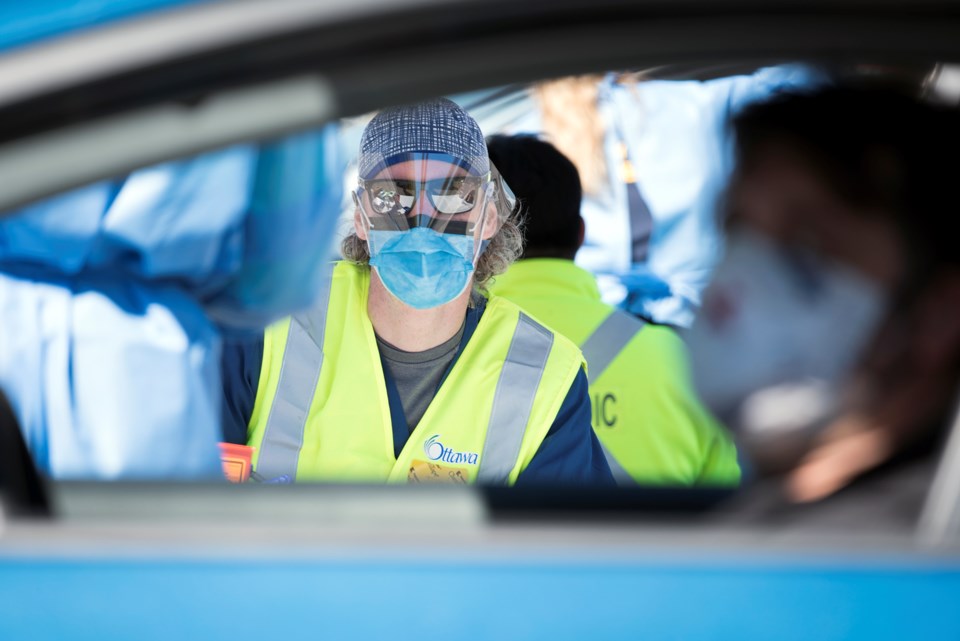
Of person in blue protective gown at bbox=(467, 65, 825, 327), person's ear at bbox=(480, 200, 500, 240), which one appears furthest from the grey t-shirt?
person in blue protective gown at bbox=(467, 65, 825, 327)

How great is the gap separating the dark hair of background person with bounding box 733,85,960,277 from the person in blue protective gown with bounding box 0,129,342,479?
662 mm

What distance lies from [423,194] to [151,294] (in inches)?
34.0

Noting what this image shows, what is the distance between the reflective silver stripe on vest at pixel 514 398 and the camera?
2367mm

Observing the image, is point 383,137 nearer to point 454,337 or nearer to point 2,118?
point 454,337

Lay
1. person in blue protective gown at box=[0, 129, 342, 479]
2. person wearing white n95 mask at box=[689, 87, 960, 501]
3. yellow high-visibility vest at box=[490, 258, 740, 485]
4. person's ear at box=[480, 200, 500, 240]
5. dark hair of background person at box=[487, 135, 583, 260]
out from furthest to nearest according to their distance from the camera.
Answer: dark hair of background person at box=[487, 135, 583, 260]
yellow high-visibility vest at box=[490, 258, 740, 485]
person's ear at box=[480, 200, 500, 240]
person in blue protective gown at box=[0, 129, 342, 479]
person wearing white n95 mask at box=[689, 87, 960, 501]

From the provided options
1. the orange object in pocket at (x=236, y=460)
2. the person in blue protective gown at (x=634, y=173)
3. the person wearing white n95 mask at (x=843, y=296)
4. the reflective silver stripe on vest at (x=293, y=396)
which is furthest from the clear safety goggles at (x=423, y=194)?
the person in blue protective gown at (x=634, y=173)

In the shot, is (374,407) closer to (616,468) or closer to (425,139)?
(425,139)

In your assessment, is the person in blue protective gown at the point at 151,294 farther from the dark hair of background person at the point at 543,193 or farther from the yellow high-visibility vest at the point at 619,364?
the dark hair of background person at the point at 543,193

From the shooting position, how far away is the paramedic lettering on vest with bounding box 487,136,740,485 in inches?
111

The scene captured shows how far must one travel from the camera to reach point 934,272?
49.9 inches

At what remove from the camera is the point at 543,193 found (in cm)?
323

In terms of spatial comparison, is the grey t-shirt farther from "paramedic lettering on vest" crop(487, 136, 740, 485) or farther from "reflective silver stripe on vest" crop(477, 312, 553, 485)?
"paramedic lettering on vest" crop(487, 136, 740, 485)

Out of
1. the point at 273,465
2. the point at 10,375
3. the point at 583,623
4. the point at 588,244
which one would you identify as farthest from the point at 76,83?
the point at 588,244

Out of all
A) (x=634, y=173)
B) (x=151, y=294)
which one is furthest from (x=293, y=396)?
(x=634, y=173)
